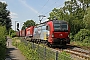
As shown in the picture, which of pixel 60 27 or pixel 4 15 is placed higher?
pixel 4 15

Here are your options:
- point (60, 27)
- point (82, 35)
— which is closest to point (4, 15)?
point (82, 35)

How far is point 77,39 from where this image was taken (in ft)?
161

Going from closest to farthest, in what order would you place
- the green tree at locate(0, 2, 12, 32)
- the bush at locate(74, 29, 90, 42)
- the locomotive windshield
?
the locomotive windshield, the bush at locate(74, 29, 90, 42), the green tree at locate(0, 2, 12, 32)

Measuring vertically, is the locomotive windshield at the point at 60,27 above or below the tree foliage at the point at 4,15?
below

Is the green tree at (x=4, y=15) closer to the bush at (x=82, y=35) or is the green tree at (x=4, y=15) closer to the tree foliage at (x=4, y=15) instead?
the tree foliage at (x=4, y=15)

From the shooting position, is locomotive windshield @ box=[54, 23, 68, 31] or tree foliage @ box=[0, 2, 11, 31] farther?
tree foliage @ box=[0, 2, 11, 31]

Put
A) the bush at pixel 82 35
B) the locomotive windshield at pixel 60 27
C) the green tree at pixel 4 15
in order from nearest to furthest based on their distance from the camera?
the locomotive windshield at pixel 60 27
the bush at pixel 82 35
the green tree at pixel 4 15

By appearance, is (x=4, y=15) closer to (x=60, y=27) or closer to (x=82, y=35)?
(x=82, y=35)

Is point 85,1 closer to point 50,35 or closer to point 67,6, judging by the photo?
point 67,6

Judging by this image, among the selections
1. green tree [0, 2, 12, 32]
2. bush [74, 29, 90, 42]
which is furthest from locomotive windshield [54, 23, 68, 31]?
green tree [0, 2, 12, 32]

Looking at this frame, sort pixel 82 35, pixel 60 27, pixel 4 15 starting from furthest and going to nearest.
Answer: pixel 4 15 → pixel 82 35 → pixel 60 27

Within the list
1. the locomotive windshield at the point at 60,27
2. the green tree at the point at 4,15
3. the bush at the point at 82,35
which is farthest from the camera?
the green tree at the point at 4,15

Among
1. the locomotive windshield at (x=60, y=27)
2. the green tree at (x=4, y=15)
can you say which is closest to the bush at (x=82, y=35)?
the locomotive windshield at (x=60, y=27)

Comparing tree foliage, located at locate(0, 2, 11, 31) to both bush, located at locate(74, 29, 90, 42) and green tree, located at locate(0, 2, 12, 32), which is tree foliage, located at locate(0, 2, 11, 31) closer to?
green tree, located at locate(0, 2, 12, 32)
